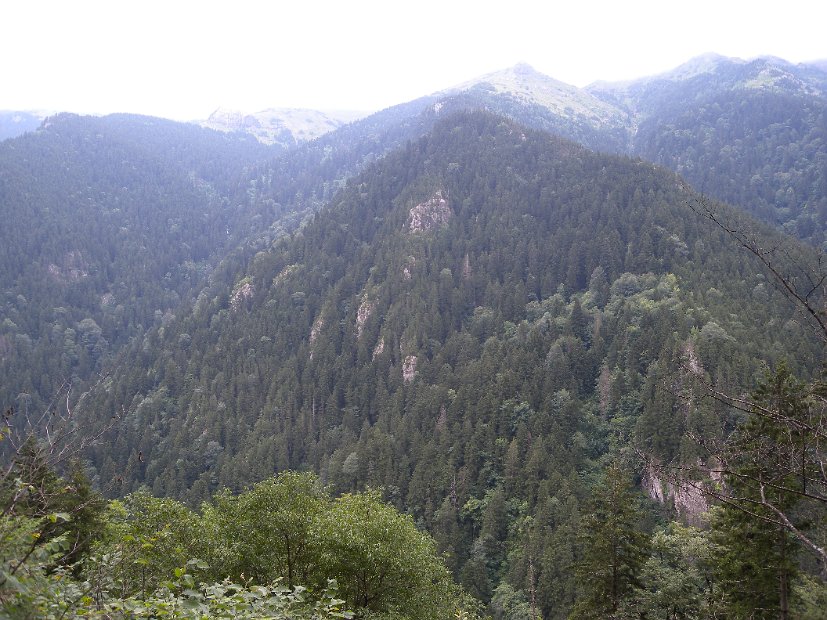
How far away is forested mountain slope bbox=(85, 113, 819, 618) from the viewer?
77500 millimetres

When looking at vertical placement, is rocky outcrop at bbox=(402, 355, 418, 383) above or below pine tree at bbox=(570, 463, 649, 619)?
below

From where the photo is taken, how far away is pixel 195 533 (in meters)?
26.2

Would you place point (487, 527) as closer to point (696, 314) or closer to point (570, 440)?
point (570, 440)

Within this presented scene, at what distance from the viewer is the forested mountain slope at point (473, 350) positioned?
77500mm

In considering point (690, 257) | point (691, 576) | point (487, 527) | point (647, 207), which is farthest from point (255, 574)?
point (647, 207)

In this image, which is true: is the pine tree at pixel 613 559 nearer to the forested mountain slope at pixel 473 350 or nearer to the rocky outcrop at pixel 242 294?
the forested mountain slope at pixel 473 350

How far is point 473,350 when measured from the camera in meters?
126

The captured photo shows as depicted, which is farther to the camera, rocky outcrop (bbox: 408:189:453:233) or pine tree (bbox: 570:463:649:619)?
rocky outcrop (bbox: 408:189:453:233)

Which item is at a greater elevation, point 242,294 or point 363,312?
point 242,294

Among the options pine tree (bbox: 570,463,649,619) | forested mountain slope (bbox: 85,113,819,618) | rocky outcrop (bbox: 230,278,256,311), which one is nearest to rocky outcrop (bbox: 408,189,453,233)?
forested mountain slope (bbox: 85,113,819,618)

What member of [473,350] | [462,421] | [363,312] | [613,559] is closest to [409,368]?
[473,350]

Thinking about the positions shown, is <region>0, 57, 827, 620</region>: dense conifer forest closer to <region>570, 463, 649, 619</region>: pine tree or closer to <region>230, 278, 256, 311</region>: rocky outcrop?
<region>570, 463, 649, 619</region>: pine tree

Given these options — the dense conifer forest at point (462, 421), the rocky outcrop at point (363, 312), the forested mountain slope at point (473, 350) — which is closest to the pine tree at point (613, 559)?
the dense conifer forest at point (462, 421)

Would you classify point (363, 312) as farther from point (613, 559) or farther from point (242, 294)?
point (613, 559)
